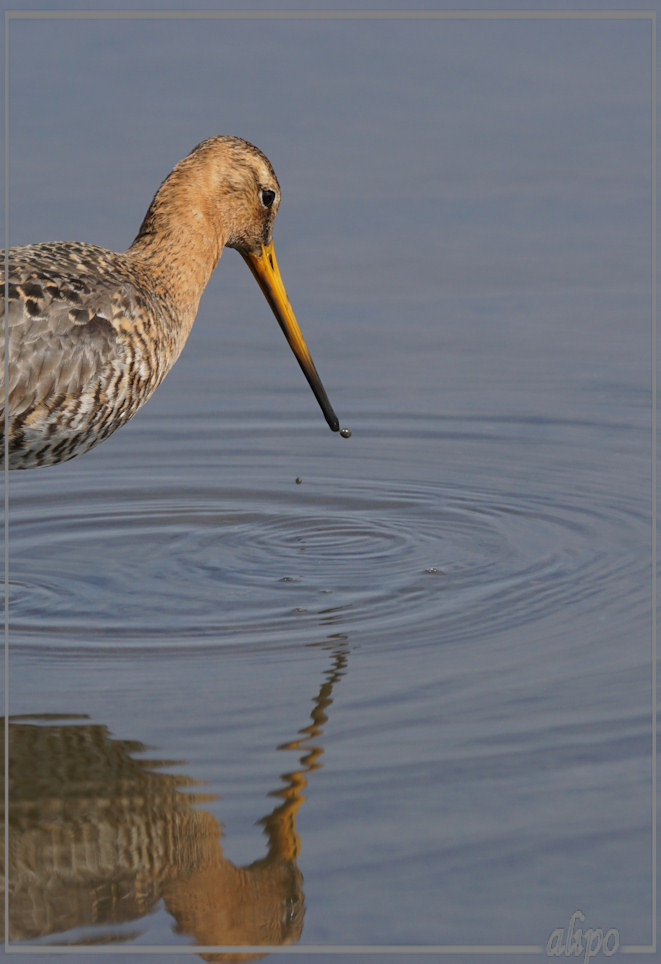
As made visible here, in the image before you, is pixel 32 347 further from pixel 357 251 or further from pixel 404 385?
pixel 357 251

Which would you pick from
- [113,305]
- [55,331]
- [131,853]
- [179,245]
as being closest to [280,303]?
[179,245]

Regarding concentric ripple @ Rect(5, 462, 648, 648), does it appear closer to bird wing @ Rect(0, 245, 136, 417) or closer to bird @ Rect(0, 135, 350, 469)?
bird @ Rect(0, 135, 350, 469)

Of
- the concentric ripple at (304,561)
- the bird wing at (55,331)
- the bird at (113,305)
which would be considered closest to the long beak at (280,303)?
the bird at (113,305)

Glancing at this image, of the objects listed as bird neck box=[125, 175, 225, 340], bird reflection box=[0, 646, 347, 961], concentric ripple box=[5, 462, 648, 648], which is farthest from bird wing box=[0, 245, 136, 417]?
bird reflection box=[0, 646, 347, 961]

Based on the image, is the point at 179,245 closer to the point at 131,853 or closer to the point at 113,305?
the point at 113,305

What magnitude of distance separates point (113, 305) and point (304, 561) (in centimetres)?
133

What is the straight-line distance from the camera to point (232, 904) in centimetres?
443

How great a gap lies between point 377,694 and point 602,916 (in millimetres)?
1448

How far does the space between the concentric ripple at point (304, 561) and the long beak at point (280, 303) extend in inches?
16.6

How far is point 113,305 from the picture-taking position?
21.5 ft

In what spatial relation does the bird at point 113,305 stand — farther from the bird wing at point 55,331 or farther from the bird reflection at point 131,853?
the bird reflection at point 131,853

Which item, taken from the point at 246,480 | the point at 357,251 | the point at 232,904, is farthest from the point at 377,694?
the point at 357,251

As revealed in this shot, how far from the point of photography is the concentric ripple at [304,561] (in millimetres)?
6168

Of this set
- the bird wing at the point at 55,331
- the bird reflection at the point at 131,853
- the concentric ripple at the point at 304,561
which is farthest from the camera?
the bird wing at the point at 55,331
